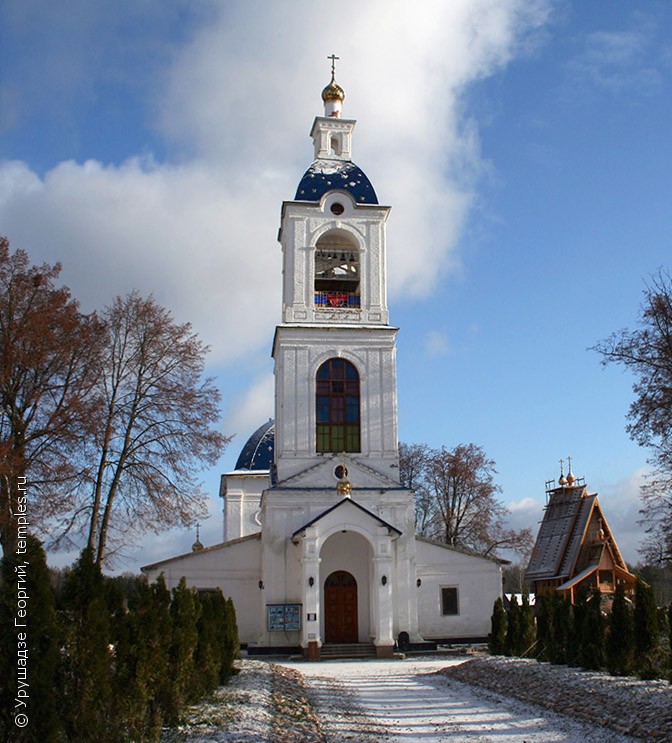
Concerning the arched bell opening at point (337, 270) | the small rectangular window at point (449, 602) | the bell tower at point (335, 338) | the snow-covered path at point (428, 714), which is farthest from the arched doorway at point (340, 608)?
the arched bell opening at point (337, 270)

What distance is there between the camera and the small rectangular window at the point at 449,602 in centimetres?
3094

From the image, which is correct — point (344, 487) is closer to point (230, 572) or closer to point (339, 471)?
point (339, 471)

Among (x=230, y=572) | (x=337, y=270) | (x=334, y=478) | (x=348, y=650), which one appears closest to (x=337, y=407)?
(x=334, y=478)

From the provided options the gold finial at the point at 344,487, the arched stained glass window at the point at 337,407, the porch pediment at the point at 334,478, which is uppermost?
the arched stained glass window at the point at 337,407

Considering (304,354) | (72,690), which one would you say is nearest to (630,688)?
(72,690)

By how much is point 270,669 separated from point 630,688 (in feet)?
30.8

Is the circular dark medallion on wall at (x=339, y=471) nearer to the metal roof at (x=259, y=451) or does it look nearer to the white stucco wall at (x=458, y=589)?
the white stucco wall at (x=458, y=589)

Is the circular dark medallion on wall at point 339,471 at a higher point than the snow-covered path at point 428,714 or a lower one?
higher

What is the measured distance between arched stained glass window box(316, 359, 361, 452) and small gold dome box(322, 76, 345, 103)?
10.9m

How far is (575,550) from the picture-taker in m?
42.9

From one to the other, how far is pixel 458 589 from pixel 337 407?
25.4 ft

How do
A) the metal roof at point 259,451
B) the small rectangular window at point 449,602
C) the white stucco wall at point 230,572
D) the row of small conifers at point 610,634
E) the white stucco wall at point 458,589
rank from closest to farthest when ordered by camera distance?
the row of small conifers at point 610,634 < the white stucco wall at point 230,572 < the white stucco wall at point 458,589 < the small rectangular window at point 449,602 < the metal roof at point 259,451

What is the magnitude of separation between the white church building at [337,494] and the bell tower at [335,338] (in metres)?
0.04

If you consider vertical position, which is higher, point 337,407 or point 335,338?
point 335,338
